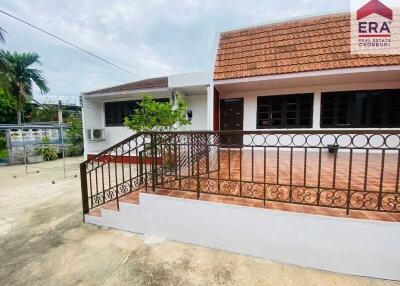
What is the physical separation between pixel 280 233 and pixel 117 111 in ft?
32.1

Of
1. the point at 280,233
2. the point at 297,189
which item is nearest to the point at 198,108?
the point at 297,189

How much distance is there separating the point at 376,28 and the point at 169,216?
26.6 feet

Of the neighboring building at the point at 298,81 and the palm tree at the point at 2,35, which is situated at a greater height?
the palm tree at the point at 2,35

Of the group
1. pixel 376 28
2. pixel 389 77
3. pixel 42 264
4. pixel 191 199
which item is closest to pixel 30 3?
pixel 42 264

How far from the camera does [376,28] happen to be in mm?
6000

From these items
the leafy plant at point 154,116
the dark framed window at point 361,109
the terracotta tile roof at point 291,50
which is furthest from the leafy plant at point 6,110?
the dark framed window at point 361,109

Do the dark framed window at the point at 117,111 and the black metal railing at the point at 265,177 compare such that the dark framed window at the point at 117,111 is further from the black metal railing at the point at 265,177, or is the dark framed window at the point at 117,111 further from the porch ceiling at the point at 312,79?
the black metal railing at the point at 265,177

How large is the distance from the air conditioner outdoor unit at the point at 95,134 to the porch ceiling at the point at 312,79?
6653 millimetres

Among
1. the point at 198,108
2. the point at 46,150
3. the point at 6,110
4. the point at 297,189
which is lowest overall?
the point at 46,150

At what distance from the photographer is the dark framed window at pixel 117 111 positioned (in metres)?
9.82

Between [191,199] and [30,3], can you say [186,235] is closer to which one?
[191,199]

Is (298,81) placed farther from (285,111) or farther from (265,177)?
(265,177)

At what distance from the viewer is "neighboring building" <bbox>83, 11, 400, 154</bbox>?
5668mm

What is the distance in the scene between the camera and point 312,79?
606 cm
